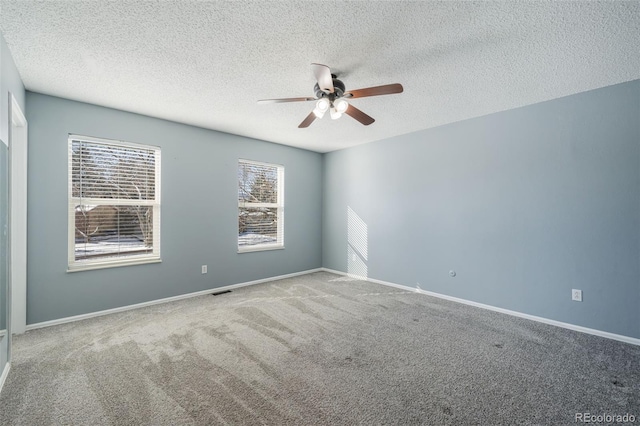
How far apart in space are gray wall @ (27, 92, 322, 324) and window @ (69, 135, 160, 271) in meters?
0.10

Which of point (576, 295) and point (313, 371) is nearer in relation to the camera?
point (313, 371)

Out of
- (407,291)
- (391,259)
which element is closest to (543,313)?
(407,291)

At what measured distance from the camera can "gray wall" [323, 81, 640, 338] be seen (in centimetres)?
269

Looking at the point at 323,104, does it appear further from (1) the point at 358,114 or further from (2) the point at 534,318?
(2) the point at 534,318

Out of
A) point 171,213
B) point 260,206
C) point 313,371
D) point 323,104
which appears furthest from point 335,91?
point 260,206

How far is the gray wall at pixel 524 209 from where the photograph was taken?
2.69 metres

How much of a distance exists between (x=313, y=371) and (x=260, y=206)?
3267 millimetres

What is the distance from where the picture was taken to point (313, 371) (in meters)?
2.12

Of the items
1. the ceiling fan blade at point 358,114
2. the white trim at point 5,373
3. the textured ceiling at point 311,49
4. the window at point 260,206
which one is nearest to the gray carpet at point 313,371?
the white trim at point 5,373

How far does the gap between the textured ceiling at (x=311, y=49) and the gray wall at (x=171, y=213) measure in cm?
39

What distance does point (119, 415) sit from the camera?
166cm

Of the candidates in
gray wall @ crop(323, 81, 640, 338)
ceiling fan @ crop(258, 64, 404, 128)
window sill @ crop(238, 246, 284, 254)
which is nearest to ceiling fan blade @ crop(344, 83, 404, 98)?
ceiling fan @ crop(258, 64, 404, 128)

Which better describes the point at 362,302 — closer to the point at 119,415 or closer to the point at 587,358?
the point at 587,358

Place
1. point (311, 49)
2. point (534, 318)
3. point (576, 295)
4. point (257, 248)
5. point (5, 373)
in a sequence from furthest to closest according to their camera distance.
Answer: point (257, 248), point (534, 318), point (576, 295), point (311, 49), point (5, 373)
